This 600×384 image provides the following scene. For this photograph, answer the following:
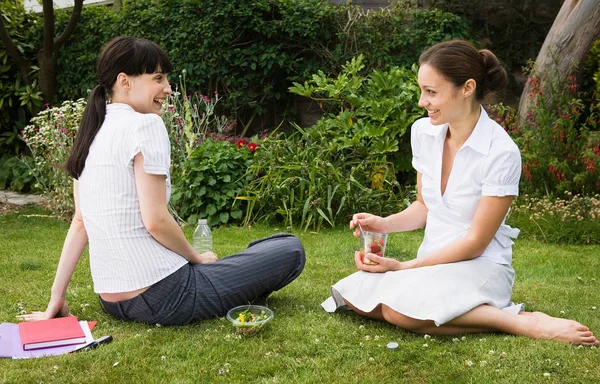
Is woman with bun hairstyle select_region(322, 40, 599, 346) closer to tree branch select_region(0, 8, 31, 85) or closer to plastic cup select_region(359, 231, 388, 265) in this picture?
plastic cup select_region(359, 231, 388, 265)

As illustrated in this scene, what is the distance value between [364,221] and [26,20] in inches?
317

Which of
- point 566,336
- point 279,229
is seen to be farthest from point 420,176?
point 279,229

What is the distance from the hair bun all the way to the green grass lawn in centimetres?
115

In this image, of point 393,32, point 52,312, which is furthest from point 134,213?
point 393,32

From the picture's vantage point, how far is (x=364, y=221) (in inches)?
133

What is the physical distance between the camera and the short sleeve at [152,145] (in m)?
2.94

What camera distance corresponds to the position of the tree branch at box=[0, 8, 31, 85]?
28.6 feet

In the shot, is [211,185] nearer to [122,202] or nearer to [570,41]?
[122,202]

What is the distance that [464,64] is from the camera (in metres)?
3.10

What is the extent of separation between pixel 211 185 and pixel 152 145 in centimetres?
330

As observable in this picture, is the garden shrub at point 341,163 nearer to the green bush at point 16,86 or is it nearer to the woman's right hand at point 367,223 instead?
the woman's right hand at point 367,223

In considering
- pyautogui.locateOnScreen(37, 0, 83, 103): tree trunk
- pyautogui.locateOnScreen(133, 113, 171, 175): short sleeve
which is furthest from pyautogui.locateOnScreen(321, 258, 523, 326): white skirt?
Answer: pyautogui.locateOnScreen(37, 0, 83, 103): tree trunk

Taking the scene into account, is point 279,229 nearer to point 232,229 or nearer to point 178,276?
point 232,229

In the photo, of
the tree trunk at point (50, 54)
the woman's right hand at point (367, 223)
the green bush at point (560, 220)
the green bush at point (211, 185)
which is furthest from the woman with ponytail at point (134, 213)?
the tree trunk at point (50, 54)
